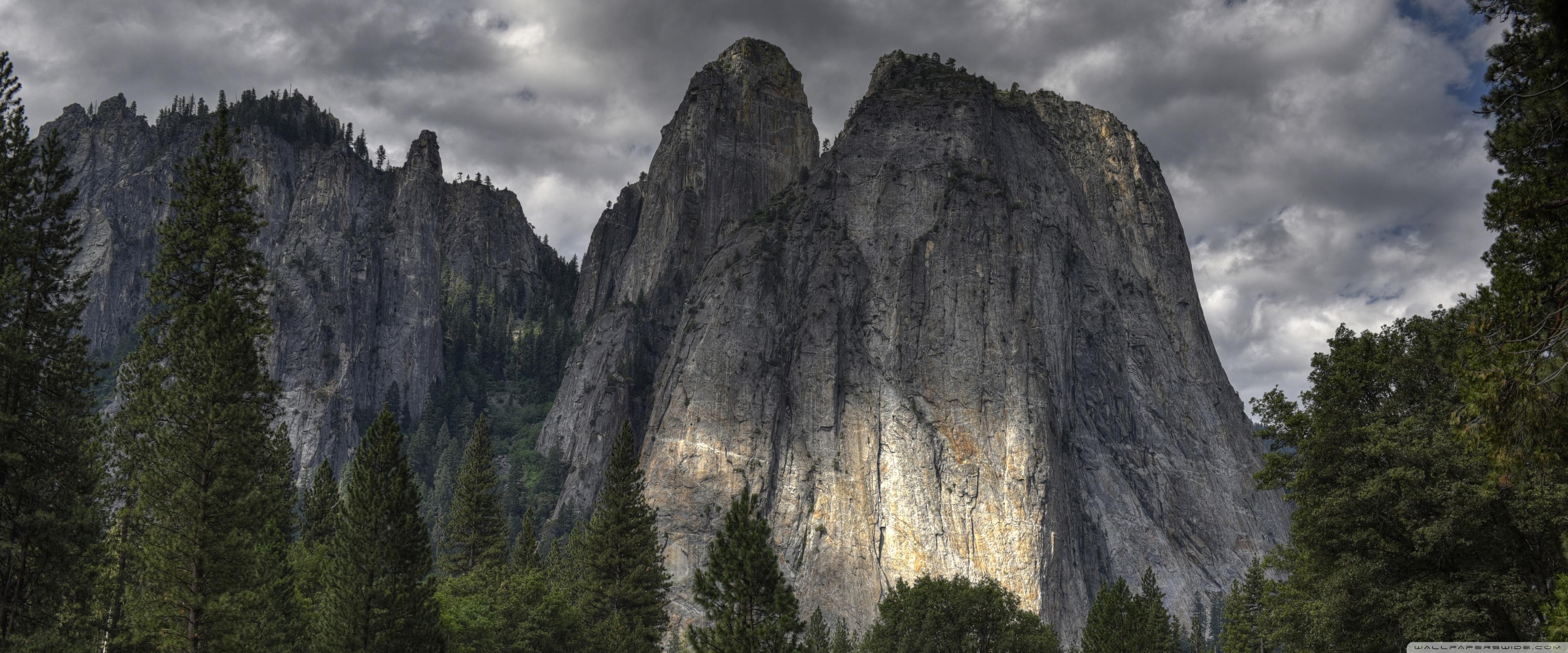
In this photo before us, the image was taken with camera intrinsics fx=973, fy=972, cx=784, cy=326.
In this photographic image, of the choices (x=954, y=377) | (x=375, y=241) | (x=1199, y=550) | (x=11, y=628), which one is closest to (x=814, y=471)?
(x=954, y=377)

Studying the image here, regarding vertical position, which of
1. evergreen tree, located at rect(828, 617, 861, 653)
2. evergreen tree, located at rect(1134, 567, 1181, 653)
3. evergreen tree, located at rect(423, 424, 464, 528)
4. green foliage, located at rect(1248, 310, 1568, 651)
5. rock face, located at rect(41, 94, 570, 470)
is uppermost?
rock face, located at rect(41, 94, 570, 470)

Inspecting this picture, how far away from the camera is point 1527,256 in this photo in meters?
13.4

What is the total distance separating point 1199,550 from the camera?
427ft

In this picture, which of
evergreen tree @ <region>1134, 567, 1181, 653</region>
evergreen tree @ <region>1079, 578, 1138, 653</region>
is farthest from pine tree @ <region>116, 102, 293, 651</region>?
evergreen tree @ <region>1134, 567, 1181, 653</region>

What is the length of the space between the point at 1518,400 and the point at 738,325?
116m

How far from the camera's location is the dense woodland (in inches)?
524

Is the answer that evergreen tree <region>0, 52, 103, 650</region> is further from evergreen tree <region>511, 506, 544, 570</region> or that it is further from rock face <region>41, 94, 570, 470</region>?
rock face <region>41, 94, 570, 470</region>

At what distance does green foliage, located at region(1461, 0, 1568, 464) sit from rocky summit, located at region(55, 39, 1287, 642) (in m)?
93.0

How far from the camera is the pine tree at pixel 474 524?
58.8 m

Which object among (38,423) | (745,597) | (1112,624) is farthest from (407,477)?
(1112,624)

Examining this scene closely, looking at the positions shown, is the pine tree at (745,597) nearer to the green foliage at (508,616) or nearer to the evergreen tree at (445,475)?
the green foliage at (508,616)

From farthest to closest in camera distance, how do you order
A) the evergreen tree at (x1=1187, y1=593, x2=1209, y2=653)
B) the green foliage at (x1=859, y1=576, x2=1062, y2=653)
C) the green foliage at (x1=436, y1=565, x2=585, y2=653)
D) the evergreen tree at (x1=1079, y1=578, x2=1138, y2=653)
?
the evergreen tree at (x1=1187, y1=593, x2=1209, y2=653), the green foliage at (x1=859, y1=576, x2=1062, y2=653), the evergreen tree at (x1=1079, y1=578, x2=1138, y2=653), the green foliage at (x1=436, y1=565, x2=585, y2=653)

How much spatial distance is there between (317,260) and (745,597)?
16397cm

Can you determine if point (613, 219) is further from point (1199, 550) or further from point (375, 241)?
point (1199, 550)
